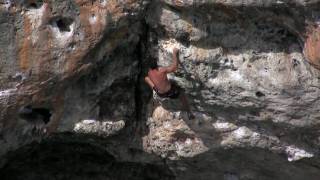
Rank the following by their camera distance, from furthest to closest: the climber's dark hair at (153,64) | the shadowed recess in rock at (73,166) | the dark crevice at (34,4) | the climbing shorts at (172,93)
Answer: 1. the shadowed recess in rock at (73,166)
2. the climber's dark hair at (153,64)
3. the climbing shorts at (172,93)
4. the dark crevice at (34,4)

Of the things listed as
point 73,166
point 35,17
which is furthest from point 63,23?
point 73,166

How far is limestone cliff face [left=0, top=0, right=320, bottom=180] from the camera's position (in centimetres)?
262

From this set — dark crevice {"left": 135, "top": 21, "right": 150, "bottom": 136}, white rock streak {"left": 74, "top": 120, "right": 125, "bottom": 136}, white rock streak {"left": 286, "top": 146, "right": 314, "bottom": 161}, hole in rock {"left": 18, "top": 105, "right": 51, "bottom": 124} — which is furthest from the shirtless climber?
white rock streak {"left": 286, "top": 146, "right": 314, "bottom": 161}

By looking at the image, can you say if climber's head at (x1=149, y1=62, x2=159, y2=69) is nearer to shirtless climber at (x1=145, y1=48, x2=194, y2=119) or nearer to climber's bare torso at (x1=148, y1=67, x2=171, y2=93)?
shirtless climber at (x1=145, y1=48, x2=194, y2=119)

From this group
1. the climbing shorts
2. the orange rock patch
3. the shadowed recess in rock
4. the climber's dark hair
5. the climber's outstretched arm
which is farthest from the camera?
the shadowed recess in rock

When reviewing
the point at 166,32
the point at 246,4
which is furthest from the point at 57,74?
the point at 246,4

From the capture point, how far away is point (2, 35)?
2625 millimetres

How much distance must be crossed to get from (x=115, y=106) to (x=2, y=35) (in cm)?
76

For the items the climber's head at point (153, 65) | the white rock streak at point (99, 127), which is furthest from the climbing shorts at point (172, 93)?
the white rock streak at point (99, 127)

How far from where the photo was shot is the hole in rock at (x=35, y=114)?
2.87 metres

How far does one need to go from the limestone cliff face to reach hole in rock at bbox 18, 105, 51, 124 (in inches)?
1.2

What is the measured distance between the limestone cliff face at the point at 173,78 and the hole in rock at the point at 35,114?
0.03 m

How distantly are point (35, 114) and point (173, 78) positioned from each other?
28.9 inches

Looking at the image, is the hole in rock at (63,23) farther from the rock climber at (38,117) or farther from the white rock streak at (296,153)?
the white rock streak at (296,153)
